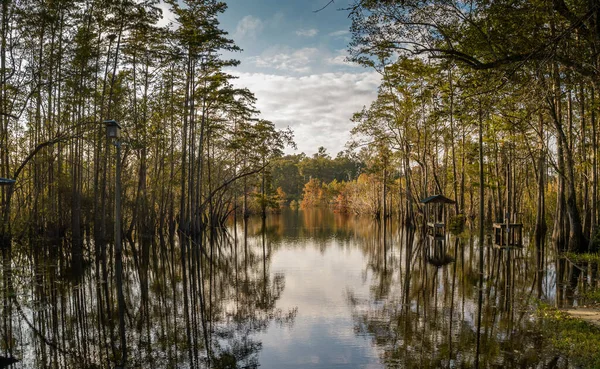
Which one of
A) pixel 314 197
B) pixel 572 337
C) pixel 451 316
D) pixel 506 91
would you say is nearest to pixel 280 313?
pixel 451 316

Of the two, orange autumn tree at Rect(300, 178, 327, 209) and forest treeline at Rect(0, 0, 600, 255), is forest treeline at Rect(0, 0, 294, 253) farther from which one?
orange autumn tree at Rect(300, 178, 327, 209)

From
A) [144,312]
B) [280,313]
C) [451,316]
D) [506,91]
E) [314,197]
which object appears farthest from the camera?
[314,197]

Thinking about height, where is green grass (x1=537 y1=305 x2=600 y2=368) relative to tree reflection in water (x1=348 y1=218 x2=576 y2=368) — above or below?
above

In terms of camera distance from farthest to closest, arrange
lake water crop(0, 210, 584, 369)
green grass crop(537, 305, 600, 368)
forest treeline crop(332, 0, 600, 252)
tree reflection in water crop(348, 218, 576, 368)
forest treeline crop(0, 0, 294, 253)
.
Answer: forest treeline crop(0, 0, 294, 253)
forest treeline crop(332, 0, 600, 252)
lake water crop(0, 210, 584, 369)
tree reflection in water crop(348, 218, 576, 368)
green grass crop(537, 305, 600, 368)

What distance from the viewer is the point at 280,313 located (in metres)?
7.93

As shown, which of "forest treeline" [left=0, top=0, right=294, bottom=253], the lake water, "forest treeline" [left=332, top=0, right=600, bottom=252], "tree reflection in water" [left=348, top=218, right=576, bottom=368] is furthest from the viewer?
"forest treeline" [left=0, top=0, right=294, bottom=253]

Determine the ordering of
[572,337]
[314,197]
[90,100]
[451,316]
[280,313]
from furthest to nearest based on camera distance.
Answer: [314,197] → [90,100] → [280,313] → [451,316] → [572,337]

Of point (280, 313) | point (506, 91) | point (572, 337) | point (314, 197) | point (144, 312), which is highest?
point (506, 91)

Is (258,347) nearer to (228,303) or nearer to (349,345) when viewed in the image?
(349,345)

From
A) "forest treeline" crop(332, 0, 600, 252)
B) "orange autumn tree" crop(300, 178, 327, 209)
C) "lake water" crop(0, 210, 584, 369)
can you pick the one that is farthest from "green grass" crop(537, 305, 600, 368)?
"orange autumn tree" crop(300, 178, 327, 209)

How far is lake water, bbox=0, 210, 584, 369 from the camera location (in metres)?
5.52

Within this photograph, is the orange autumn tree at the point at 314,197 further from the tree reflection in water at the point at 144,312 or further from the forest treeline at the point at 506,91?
the tree reflection in water at the point at 144,312

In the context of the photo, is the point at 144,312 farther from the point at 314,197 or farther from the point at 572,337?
the point at 314,197

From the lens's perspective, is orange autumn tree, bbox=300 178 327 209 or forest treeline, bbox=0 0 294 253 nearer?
forest treeline, bbox=0 0 294 253
